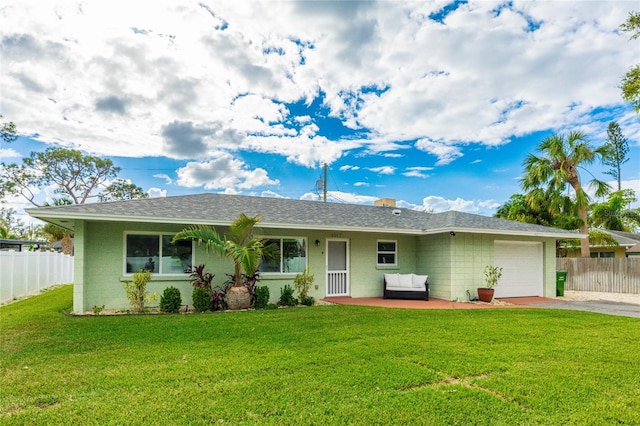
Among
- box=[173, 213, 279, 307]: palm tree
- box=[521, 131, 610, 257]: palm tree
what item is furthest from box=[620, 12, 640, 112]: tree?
box=[173, 213, 279, 307]: palm tree

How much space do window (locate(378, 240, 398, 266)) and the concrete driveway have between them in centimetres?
455

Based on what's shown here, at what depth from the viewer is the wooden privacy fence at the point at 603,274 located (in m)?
16.2

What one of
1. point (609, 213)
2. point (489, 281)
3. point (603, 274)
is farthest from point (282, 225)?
point (609, 213)

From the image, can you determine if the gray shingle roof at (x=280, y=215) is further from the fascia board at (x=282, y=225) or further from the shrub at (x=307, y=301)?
the shrub at (x=307, y=301)

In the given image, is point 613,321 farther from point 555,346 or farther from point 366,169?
point 366,169

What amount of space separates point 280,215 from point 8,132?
19.3 m

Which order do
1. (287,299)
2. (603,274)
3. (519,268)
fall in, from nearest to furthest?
(287,299), (519,268), (603,274)

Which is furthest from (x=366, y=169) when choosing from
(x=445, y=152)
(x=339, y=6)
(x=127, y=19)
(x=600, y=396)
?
(x=600, y=396)

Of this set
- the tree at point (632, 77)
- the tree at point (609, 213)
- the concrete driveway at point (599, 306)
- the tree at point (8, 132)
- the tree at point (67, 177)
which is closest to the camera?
the tree at point (632, 77)

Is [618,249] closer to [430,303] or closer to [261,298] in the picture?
[430,303]

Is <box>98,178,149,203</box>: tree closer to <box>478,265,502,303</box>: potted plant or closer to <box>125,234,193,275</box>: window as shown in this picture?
<box>125,234,193,275</box>: window

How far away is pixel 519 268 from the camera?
14047 millimetres

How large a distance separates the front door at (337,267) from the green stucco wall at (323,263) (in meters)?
0.21

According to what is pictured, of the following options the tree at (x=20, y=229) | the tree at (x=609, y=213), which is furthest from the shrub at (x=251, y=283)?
the tree at (x=20, y=229)
